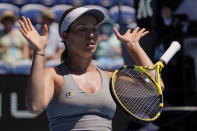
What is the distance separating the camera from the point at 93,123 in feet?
9.00

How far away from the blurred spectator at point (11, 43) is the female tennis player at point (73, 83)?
13.2ft

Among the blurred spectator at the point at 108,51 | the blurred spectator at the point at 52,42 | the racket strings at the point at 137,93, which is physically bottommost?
the blurred spectator at the point at 108,51

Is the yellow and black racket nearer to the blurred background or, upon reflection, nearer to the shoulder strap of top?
the shoulder strap of top

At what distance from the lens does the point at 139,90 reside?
298cm

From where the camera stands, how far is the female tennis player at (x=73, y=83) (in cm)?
261

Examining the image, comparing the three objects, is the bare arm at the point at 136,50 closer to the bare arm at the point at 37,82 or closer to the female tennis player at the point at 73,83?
the female tennis player at the point at 73,83

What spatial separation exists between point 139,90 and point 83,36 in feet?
1.65

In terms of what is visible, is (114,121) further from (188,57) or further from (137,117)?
(137,117)

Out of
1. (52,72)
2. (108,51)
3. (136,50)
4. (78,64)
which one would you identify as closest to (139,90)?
(136,50)

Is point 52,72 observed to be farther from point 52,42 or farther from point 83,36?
point 52,42

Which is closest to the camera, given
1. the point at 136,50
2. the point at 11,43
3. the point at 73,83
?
the point at 73,83

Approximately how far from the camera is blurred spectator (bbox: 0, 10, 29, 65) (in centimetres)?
689

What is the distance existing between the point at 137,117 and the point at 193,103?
3.46 m

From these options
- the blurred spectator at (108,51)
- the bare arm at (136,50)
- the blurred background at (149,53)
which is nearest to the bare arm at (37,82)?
the bare arm at (136,50)
